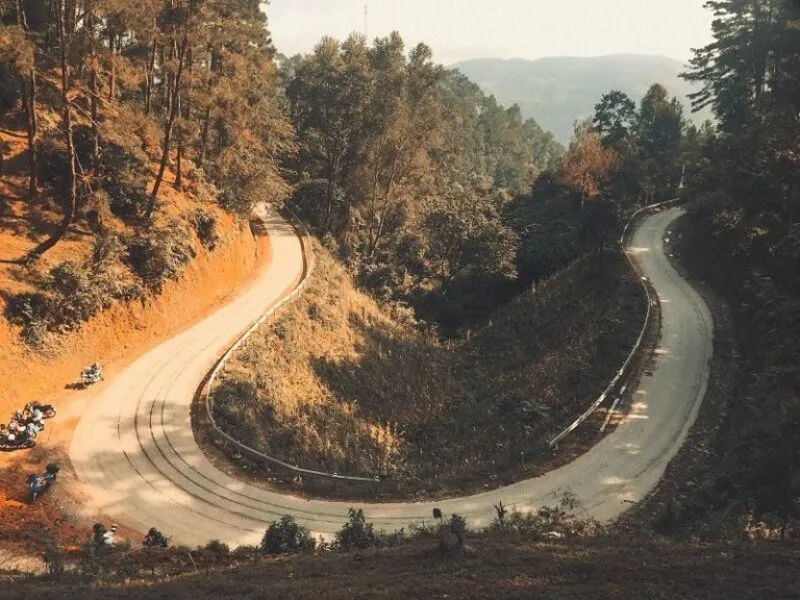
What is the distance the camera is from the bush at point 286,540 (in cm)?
1377

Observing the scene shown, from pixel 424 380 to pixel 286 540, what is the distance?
828 inches

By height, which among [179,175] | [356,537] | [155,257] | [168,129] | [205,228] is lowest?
[356,537]

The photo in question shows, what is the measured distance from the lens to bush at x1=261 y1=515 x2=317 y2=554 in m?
13.8

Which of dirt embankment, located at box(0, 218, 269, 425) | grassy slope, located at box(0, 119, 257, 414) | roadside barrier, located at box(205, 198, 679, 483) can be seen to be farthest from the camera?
grassy slope, located at box(0, 119, 257, 414)

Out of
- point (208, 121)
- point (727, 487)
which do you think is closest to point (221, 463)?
point (727, 487)

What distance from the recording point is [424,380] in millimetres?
34375

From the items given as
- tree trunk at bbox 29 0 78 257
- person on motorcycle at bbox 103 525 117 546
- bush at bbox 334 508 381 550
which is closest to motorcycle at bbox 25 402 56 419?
person on motorcycle at bbox 103 525 117 546

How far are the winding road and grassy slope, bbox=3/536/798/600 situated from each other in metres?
4.71

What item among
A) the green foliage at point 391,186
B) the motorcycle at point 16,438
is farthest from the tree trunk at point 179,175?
the motorcycle at point 16,438

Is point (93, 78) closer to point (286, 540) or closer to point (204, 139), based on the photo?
point (204, 139)

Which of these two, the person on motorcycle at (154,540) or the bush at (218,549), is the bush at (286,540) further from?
the person on motorcycle at (154,540)

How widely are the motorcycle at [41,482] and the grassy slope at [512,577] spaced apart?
5613 mm

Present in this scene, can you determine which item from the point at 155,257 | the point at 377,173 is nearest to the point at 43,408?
the point at 155,257

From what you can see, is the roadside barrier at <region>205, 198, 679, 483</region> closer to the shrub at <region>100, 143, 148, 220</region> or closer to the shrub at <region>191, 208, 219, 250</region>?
the shrub at <region>191, 208, 219, 250</region>
